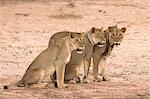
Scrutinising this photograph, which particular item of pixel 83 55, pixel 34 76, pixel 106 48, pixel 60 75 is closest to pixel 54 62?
→ pixel 60 75

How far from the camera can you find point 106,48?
11.7 m

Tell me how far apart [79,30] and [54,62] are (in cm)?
960

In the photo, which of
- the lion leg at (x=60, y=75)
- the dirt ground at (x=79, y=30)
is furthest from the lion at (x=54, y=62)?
the dirt ground at (x=79, y=30)

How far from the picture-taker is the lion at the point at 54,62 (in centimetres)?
1036

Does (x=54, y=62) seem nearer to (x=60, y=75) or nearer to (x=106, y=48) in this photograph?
(x=60, y=75)

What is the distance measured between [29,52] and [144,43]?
11.2 ft

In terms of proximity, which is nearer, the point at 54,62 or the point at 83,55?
the point at 54,62

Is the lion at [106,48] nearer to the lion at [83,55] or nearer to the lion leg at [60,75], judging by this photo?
the lion at [83,55]

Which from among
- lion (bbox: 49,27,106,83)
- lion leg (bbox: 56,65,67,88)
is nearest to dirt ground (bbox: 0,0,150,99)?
lion leg (bbox: 56,65,67,88)

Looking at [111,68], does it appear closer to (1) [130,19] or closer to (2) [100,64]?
(2) [100,64]

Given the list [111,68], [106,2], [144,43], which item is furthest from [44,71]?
[106,2]

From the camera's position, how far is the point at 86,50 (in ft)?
37.2

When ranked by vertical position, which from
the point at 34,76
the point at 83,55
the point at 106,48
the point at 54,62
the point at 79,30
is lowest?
the point at 34,76

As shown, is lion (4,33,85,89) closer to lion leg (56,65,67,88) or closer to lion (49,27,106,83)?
lion leg (56,65,67,88)
